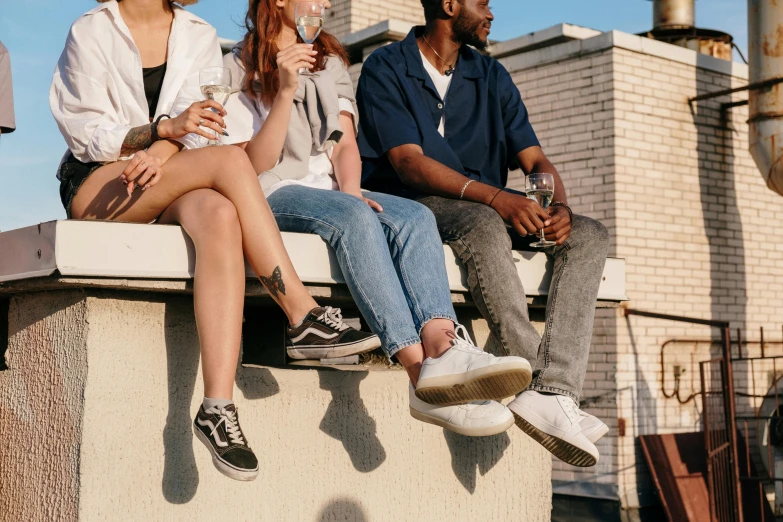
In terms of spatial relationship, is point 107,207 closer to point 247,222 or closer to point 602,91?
point 247,222

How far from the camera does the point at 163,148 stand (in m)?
3.47

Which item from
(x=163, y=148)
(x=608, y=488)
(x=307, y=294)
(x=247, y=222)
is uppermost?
(x=163, y=148)

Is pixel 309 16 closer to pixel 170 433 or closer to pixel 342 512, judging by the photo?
pixel 170 433

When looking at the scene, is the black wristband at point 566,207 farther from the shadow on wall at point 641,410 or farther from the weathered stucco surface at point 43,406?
the shadow on wall at point 641,410

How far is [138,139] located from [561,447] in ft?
6.22

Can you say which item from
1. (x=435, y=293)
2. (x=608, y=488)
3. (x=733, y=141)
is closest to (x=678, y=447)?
(x=608, y=488)

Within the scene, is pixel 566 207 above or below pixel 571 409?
above

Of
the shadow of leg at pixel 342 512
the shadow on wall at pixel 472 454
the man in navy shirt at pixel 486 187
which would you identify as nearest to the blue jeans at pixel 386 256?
the man in navy shirt at pixel 486 187

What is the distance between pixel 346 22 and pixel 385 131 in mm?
9030

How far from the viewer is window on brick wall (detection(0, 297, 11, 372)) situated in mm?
3830

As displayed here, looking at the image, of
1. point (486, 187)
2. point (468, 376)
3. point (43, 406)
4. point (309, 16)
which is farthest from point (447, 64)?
point (43, 406)

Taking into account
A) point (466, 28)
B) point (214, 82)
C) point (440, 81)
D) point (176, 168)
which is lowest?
point (176, 168)

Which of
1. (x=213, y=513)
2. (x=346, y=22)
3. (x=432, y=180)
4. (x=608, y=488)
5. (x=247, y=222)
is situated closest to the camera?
(x=247, y=222)

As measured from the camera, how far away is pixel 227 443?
3080mm
